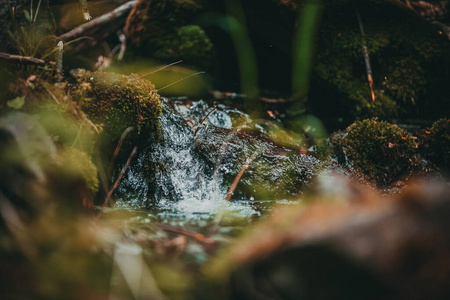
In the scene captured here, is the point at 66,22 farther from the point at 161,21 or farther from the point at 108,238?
the point at 108,238

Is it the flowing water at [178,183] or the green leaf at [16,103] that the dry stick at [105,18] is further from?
the green leaf at [16,103]

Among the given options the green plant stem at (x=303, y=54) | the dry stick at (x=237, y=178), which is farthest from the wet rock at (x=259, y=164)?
the green plant stem at (x=303, y=54)

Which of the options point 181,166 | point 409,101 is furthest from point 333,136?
point 181,166

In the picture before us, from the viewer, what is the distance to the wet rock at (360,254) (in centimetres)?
112

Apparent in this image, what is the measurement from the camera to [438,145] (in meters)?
4.40

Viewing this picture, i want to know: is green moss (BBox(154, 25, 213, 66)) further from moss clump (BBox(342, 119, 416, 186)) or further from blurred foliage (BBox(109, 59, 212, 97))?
moss clump (BBox(342, 119, 416, 186))

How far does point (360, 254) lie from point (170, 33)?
5.28 m

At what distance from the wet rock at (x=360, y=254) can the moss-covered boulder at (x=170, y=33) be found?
4728 mm

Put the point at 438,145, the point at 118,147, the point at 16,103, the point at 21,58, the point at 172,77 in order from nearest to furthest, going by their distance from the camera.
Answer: the point at 16,103, the point at 21,58, the point at 118,147, the point at 438,145, the point at 172,77

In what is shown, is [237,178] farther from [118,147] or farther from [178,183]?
[118,147]

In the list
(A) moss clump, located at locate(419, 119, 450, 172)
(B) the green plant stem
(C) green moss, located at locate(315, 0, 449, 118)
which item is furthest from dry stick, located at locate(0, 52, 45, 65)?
(A) moss clump, located at locate(419, 119, 450, 172)

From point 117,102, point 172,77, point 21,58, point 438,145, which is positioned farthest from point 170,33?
point 438,145

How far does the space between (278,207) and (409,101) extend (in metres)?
3.86

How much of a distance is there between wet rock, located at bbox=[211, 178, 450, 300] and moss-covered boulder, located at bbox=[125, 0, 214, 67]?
473 centimetres
